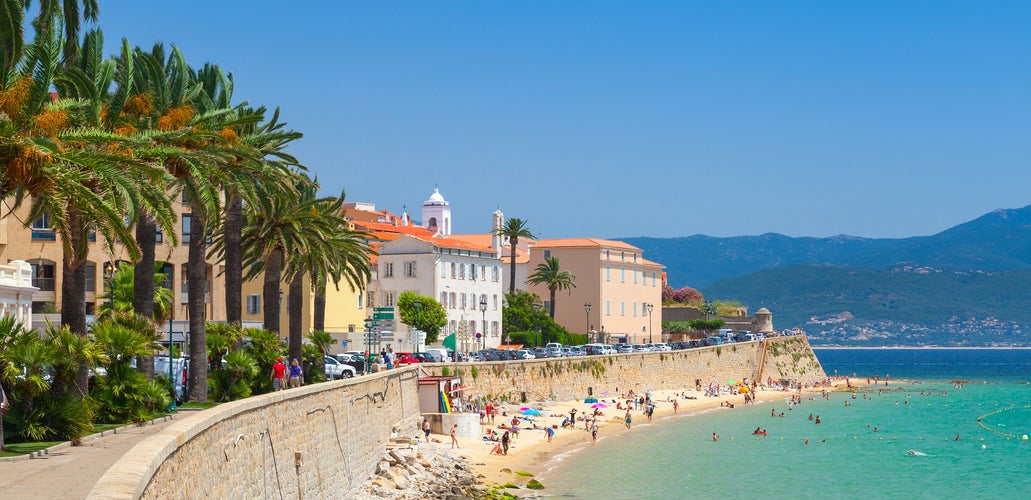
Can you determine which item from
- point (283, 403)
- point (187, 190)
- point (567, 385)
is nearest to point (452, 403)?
point (567, 385)

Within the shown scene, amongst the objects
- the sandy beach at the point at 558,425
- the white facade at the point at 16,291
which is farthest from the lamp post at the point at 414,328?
the white facade at the point at 16,291

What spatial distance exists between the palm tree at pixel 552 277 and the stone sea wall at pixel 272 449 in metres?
59.8

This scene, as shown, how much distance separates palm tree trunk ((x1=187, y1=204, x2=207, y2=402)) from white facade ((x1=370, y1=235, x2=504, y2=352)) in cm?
4993

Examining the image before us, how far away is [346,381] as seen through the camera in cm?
3362

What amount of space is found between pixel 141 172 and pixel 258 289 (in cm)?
5149

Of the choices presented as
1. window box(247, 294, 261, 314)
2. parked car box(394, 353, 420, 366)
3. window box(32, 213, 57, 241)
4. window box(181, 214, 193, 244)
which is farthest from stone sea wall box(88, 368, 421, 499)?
window box(247, 294, 261, 314)

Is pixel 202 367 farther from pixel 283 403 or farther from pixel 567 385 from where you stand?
pixel 567 385

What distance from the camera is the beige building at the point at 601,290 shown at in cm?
10888

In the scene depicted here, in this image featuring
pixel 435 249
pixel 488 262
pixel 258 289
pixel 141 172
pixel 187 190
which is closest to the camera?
pixel 141 172

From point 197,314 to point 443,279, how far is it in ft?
183

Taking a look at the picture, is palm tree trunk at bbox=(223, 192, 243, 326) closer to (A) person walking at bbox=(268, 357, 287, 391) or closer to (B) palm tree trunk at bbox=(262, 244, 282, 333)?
(B) palm tree trunk at bbox=(262, 244, 282, 333)

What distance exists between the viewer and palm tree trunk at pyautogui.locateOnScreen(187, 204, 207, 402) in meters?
33.6

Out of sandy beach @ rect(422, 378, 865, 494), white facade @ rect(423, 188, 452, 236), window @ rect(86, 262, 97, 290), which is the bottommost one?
sandy beach @ rect(422, 378, 865, 494)

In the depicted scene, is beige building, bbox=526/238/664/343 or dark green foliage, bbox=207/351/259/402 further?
beige building, bbox=526/238/664/343
